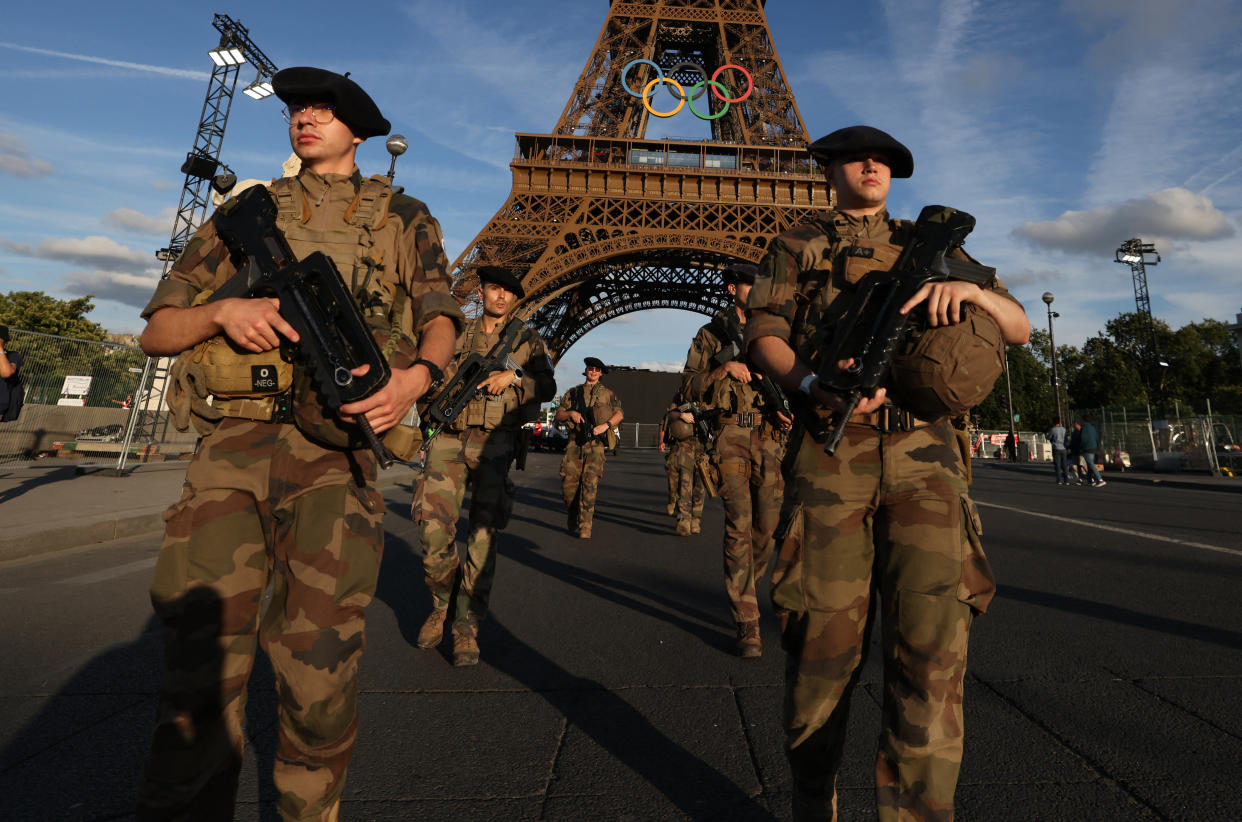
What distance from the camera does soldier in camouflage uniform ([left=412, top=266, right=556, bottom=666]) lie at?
148 inches

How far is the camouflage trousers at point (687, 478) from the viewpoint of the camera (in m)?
8.36

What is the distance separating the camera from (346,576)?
1.72 metres

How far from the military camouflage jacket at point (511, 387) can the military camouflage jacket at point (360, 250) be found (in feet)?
6.10

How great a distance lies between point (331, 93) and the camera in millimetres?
1971

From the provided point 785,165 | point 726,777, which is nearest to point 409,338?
point 726,777

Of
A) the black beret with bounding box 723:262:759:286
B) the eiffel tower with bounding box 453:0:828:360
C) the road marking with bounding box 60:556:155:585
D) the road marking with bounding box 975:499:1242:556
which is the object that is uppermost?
the eiffel tower with bounding box 453:0:828:360

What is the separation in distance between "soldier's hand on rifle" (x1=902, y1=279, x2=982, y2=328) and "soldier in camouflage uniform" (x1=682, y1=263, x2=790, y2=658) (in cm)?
223

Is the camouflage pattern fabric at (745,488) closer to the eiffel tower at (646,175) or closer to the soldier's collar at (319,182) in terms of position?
the soldier's collar at (319,182)

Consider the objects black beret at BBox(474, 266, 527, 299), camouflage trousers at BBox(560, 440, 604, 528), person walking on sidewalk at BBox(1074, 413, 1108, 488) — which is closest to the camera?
black beret at BBox(474, 266, 527, 299)

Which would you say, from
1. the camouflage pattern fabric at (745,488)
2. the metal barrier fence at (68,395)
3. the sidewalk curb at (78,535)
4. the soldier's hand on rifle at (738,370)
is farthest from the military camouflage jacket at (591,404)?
the metal barrier fence at (68,395)

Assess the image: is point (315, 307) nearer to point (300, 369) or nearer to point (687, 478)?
point (300, 369)

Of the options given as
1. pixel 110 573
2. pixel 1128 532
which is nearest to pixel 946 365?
pixel 110 573

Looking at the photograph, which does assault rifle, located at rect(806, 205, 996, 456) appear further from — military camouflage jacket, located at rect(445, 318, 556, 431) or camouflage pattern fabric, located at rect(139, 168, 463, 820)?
military camouflage jacket, located at rect(445, 318, 556, 431)

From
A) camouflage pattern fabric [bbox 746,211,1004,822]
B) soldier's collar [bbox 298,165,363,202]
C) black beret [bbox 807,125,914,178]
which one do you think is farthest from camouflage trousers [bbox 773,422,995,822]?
soldier's collar [bbox 298,165,363,202]
